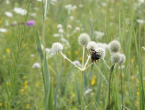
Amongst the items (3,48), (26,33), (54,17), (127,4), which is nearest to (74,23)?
(54,17)

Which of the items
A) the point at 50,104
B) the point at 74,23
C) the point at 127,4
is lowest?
the point at 50,104

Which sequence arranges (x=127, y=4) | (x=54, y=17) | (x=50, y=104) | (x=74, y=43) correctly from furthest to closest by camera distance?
(x=127, y=4) → (x=54, y=17) → (x=74, y=43) → (x=50, y=104)

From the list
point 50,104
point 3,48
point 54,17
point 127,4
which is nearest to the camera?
point 50,104

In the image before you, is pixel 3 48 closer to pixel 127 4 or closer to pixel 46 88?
pixel 46 88

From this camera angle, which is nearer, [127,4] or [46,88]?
[46,88]

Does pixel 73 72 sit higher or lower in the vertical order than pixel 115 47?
lower

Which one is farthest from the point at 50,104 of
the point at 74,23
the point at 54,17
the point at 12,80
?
the point at 54,17

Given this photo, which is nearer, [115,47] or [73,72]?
[115,47]

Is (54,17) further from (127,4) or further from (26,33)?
(26,33)

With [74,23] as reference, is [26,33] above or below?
below
